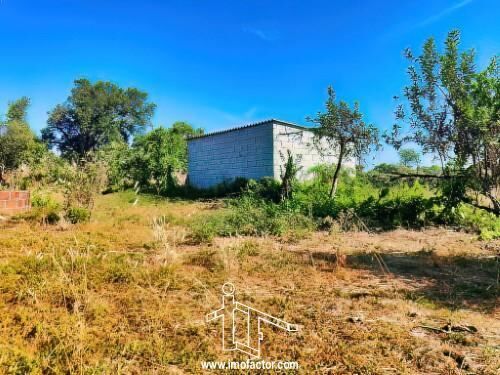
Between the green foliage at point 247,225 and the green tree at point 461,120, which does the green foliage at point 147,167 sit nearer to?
the green foliage at point 247,225

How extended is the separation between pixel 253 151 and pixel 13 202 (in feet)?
30.5

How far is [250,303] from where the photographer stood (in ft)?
9.32

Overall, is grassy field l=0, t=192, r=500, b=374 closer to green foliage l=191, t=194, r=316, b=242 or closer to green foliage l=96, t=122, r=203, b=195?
green foliage l=191, t=194, r=316, b=242

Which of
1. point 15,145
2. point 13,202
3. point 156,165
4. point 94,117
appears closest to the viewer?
point 13,202

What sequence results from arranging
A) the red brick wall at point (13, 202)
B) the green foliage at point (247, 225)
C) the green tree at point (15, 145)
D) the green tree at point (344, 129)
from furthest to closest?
1. the green tree at point (15, 145)
2. the green tree at point (344, 129)
3. the red brick wall at point (13, 202)
4. the green foliage at point (247, 225)

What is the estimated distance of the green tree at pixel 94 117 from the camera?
3575 cm

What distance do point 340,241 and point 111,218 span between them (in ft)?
16.9

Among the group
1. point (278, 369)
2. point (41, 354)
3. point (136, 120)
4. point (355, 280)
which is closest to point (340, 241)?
point (355, 280)

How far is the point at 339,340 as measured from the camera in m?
2.23

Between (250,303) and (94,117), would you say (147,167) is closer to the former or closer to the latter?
(250,303)

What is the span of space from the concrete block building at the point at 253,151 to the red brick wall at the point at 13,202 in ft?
28.6

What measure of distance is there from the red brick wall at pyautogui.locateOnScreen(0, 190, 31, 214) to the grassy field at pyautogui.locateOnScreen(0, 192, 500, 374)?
287 centimetres

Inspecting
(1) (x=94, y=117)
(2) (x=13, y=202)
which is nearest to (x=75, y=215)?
(2) (x=13, y=202)

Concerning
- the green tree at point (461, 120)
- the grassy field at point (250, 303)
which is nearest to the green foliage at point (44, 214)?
the grassy field at point (250, 303)
